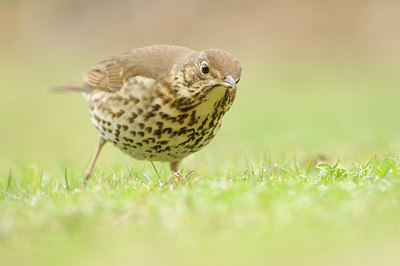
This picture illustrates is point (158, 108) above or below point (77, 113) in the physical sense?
above

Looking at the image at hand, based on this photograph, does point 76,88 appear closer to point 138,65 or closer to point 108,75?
point 108,75

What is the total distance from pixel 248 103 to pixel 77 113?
4.60m

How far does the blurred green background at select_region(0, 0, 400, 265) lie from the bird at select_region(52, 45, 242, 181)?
41 centimetres

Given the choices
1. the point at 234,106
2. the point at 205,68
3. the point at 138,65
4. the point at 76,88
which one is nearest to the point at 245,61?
the point at 234,106

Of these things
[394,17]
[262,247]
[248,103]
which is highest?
[394,17]

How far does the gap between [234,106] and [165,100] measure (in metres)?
12.0

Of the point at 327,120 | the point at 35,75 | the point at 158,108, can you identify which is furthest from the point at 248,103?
the point at 158,108

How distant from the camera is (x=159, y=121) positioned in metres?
5.49

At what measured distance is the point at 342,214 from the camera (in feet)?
12.9

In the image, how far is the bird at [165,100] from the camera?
518 cm

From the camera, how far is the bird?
5180 millimetres

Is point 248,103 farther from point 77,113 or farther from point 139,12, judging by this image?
point 139,12

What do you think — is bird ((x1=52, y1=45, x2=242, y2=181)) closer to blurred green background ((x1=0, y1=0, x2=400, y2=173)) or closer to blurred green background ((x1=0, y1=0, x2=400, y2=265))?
blurred green background ((x1=0, y1=0, x2=400, y2=265))

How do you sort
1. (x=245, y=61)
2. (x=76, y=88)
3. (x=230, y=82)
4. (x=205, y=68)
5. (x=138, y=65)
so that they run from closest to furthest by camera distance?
1. (x=230, y=82)
2. (x=205, y=68)
3. (x=138, y=65)
4. (x=76, y=88)
5. (x=245, y=61)
